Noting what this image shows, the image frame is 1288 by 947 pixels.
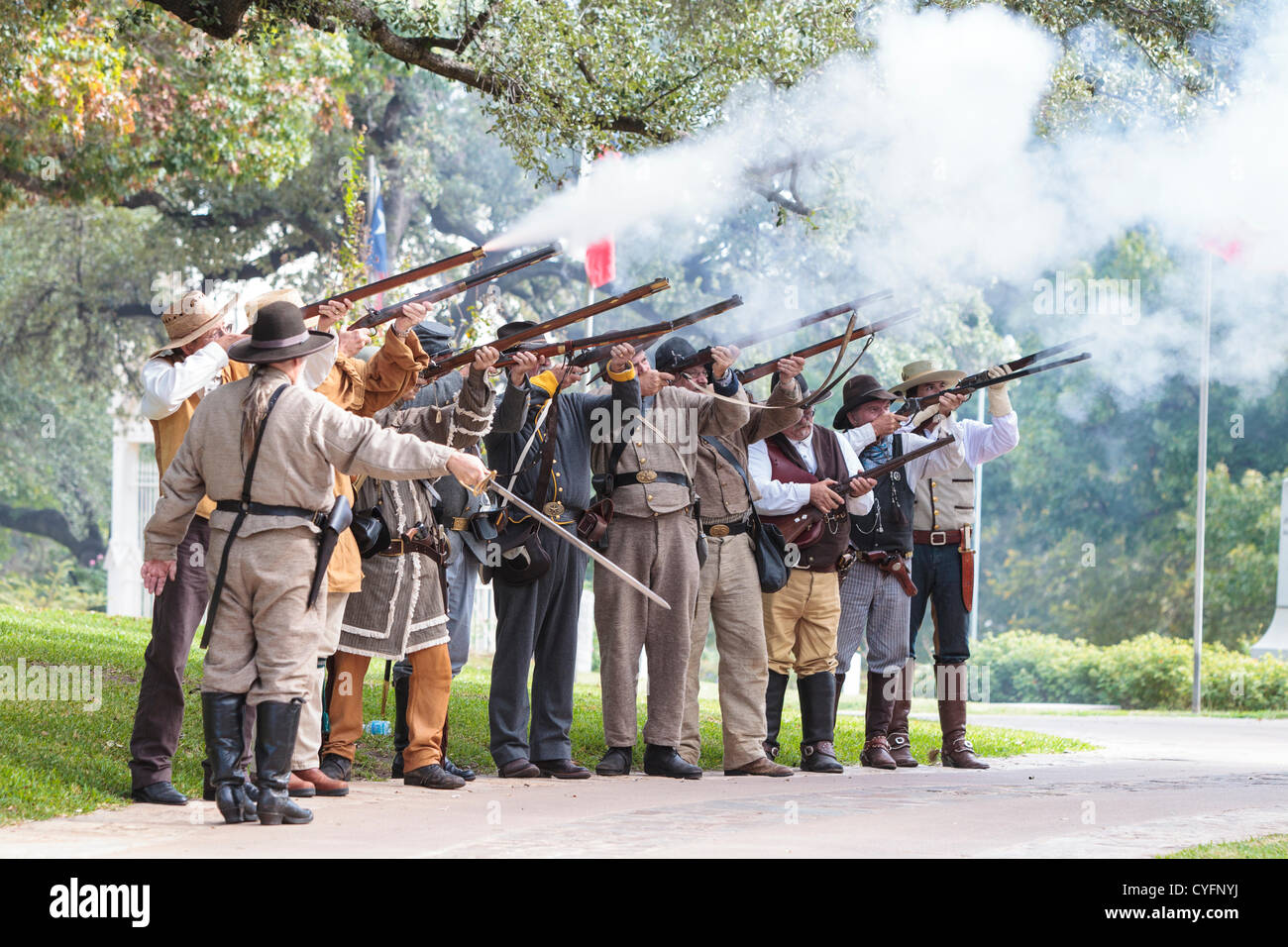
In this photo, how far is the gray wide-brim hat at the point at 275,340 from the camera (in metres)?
6.11

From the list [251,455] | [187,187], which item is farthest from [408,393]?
[187,187]

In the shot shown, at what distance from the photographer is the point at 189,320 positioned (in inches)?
266

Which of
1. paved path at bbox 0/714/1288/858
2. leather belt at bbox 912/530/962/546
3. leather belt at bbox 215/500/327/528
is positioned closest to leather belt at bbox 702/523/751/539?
paved path at bbox 0/714/1288/858

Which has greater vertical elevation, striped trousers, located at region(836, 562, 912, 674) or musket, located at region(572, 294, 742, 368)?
musket, located at region(572, 294, 742, 368)

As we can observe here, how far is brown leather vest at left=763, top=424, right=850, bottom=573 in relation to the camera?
895 centimetres

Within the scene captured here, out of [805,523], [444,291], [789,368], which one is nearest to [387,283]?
[444,291]

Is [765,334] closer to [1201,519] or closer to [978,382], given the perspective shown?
[978,382]

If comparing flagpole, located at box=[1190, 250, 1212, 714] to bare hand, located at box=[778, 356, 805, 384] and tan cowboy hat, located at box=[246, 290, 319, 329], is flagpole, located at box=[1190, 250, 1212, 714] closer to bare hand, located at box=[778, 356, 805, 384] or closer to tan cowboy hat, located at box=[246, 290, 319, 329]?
bare hand, located at box=[778, 356, 805, 384]

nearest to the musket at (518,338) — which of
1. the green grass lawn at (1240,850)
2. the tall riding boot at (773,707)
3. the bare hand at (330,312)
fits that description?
the bare hand at (330,312)

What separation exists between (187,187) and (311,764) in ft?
68.0

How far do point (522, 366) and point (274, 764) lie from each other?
7.99 ft

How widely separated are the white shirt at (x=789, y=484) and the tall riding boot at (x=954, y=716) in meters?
1.10

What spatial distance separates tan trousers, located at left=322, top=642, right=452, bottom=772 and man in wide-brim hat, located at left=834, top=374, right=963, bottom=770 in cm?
270

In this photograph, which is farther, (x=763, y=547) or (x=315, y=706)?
(x=763, y=547)
